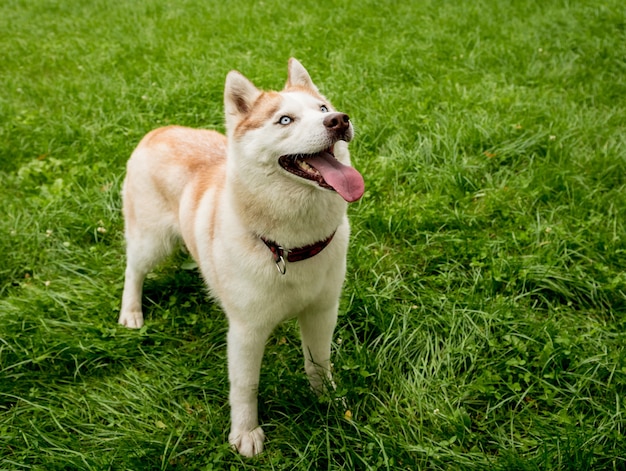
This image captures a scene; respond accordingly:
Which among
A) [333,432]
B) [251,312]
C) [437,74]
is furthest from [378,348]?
[437,74]

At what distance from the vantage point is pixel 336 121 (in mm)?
2039

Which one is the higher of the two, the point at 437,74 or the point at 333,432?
the point at 437,74

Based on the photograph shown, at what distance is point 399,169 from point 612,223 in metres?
1.57

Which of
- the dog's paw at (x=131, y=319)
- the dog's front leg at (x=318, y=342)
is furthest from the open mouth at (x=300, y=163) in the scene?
the dog's paw at (x=131, y=319)

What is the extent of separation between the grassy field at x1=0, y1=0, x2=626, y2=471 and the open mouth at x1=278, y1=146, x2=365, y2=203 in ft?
3.62

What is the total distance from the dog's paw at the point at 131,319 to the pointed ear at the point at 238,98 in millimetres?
1468

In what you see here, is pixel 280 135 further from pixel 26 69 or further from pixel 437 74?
pixel 26 69

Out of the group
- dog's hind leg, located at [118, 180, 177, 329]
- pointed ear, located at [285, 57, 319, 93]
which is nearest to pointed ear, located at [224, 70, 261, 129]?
pointed ear, located at [285, 57, 319, 93]

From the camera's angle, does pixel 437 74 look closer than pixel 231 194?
No

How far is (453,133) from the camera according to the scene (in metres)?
4.42

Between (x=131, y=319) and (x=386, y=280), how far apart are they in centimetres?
162

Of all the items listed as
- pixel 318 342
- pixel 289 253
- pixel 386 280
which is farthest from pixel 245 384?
pixel 386 280

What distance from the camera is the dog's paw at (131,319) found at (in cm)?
314

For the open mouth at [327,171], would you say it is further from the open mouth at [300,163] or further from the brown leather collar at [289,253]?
the brown leather collar at [289,253]
